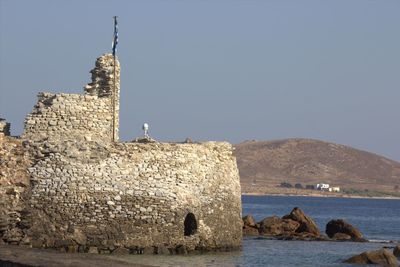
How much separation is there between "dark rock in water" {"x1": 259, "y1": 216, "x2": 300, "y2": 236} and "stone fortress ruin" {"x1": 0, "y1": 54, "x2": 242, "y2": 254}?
16.1 meters

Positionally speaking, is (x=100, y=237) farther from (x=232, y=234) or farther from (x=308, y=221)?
(x=308, y=221)

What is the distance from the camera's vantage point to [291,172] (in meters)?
193

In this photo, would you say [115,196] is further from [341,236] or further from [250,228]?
[341,236]

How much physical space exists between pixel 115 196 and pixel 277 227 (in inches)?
771

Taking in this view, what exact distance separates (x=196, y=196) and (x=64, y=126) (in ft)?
15.4

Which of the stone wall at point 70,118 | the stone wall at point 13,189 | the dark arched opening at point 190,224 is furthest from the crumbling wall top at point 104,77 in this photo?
the dark arched opening at point 190,224

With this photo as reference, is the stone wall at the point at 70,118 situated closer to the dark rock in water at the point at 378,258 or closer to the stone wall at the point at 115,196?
the stone wall at the point at 115,196

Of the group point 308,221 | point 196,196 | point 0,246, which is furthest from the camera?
point 308,221

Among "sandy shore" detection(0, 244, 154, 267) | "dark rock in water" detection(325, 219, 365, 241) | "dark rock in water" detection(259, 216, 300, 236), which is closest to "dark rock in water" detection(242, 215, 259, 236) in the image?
"dark rock in water" detection(259, 216, 300, 236)

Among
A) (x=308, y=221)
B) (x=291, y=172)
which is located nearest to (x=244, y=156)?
(x=291, y=172)

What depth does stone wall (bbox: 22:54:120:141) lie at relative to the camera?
3119 centimetres

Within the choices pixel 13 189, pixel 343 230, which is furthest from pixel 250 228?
pixel 13 189

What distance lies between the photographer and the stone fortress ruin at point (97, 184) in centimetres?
3017

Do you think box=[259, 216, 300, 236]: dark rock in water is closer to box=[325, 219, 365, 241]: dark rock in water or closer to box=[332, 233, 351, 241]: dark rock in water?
box=[325, 219, 365, 241]: dark rock in water
